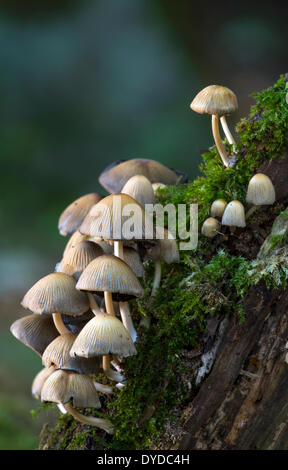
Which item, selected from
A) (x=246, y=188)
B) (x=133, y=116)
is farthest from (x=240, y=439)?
(x=133, y=116)

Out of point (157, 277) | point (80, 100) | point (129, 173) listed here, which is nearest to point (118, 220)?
point (157, 277)

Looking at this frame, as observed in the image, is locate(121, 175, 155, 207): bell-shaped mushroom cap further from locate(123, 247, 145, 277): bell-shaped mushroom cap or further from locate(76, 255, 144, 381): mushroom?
locate(76, 255, 144, 381): mushroom

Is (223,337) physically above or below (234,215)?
below

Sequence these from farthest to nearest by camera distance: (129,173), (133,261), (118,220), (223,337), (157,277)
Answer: (129,173) < (157,277) < (133,261) < (223,337) < (118,220)

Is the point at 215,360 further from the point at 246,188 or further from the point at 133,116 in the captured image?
the point at 133,116

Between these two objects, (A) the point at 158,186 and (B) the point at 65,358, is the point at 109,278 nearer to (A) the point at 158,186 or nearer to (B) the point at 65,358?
(B) the point at 65,358

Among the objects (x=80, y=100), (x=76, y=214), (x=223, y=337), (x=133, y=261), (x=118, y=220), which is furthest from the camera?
(x=80, y=100)

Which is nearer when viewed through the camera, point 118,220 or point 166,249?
point 118,220
